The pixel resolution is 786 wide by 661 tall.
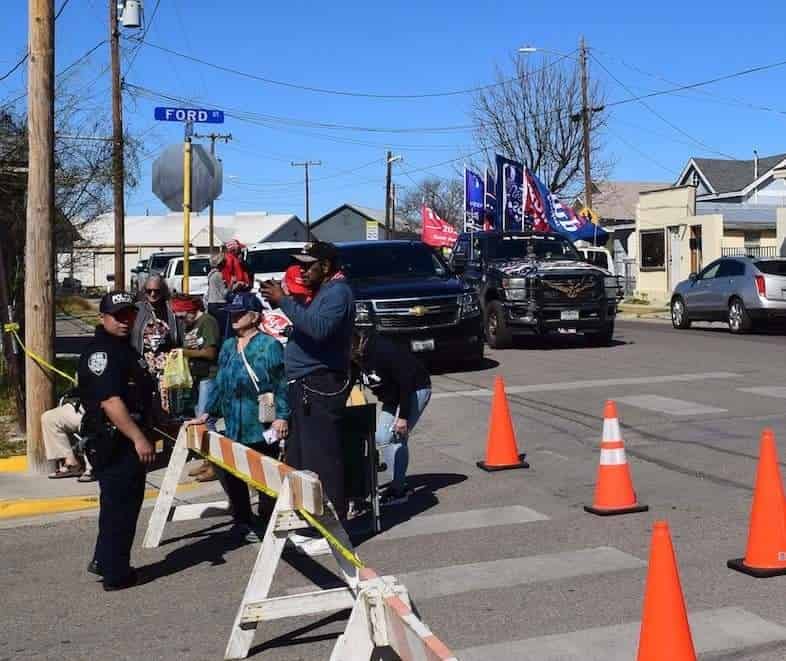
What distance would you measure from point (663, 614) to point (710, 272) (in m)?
21.4

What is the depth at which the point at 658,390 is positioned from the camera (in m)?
14.9

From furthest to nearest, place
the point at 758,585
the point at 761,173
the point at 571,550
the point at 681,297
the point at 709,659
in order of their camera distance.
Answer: the point at 761,173, the point at 681,297, the point at 571,550, the point at 758,585, the point at 709,659

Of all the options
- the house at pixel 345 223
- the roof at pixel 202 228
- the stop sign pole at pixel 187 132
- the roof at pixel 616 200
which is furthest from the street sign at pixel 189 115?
the house at pixel 345 223

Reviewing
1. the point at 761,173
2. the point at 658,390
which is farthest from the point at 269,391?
the point at 761,173

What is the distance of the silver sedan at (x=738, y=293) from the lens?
913 inches

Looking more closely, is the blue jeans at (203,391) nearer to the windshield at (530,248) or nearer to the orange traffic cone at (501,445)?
the orange traffic cone at (501,445)

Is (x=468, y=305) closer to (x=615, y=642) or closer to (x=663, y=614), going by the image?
(x=615, y=642)

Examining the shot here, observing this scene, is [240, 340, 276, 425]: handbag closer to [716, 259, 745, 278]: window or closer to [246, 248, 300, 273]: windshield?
[246, 248, 300, 273]: windshield

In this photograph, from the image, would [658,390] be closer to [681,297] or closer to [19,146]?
[19,146]

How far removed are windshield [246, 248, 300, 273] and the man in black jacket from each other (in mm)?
12165

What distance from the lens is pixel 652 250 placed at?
4369 centimetres

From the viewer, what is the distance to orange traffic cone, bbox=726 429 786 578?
668 cm

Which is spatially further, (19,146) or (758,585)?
(19,146)

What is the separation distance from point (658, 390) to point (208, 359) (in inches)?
264
